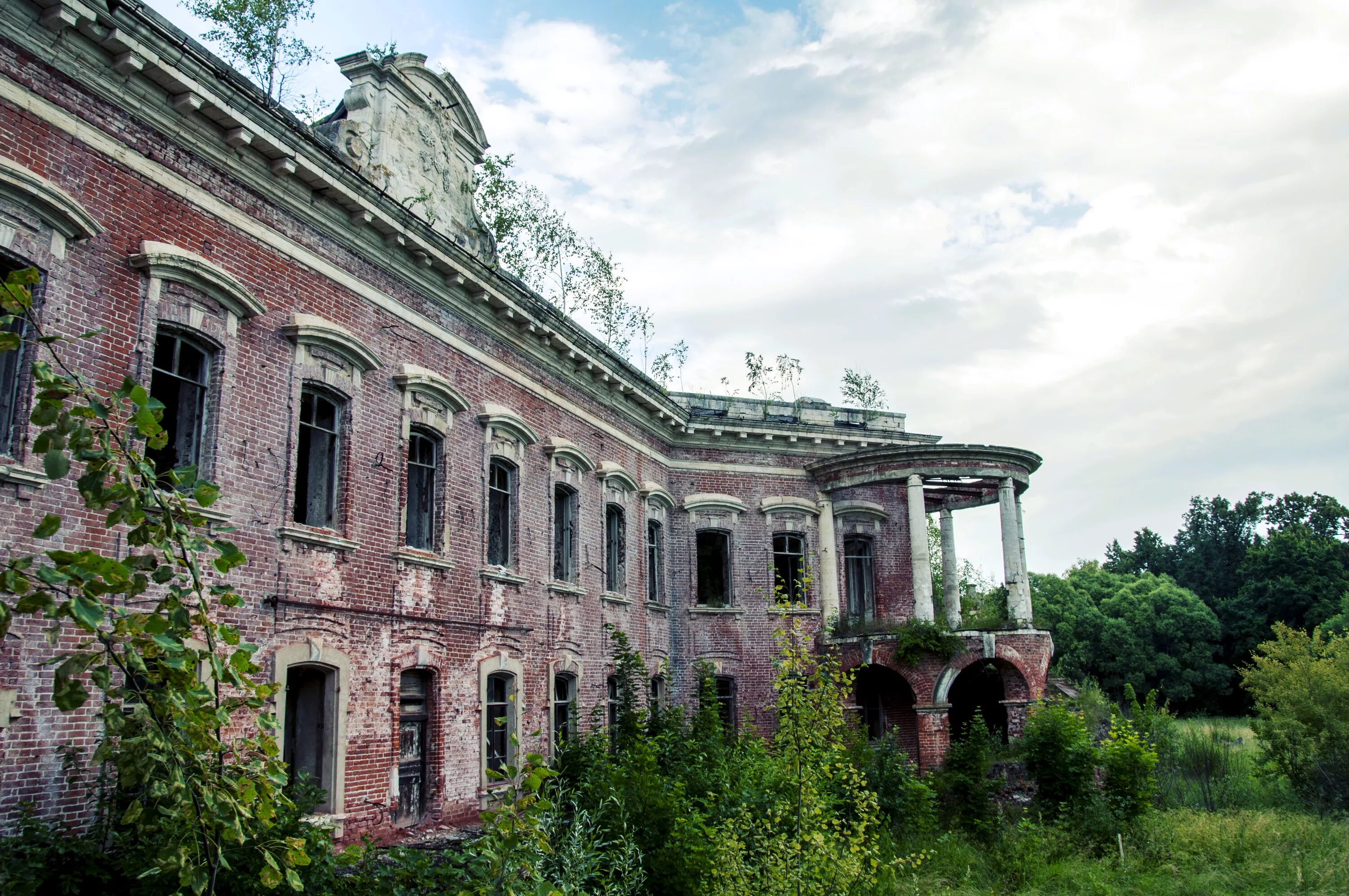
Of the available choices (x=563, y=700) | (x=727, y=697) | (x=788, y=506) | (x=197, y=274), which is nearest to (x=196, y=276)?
(x=197, y=274)

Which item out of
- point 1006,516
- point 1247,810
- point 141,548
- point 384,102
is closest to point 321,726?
point 141,548

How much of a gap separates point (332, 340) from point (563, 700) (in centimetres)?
808

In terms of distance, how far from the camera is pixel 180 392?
34.9ft

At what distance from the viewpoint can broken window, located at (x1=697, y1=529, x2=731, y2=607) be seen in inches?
931

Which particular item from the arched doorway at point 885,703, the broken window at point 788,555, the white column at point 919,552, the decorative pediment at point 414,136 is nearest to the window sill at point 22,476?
the decorative pediment at point 414,136

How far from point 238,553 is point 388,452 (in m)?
10.6

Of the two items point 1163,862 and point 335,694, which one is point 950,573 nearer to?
point 1163,862

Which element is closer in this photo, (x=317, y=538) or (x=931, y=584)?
(x=317, y=538)

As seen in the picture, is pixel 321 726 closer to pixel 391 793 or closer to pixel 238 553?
pixel 391 793

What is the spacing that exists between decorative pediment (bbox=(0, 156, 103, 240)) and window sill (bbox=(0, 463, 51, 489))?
2241 mm

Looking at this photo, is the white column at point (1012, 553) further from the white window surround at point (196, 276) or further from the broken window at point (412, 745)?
the white window surround at point (196, 276)

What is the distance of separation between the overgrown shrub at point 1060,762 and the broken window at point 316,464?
14437 mm

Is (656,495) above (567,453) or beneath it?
beneath

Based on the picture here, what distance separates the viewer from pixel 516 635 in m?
15.9
